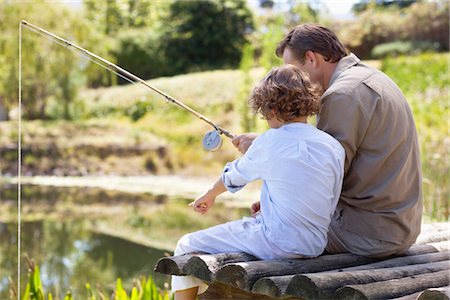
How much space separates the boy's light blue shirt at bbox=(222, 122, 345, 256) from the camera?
265 cm

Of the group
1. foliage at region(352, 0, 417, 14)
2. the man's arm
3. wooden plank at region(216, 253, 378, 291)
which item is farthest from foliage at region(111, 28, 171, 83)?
wooden plank at region(216, 253, 378, 291)

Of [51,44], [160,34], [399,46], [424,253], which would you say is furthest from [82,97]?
[424,253]

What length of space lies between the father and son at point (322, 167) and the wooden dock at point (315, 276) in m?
0.06

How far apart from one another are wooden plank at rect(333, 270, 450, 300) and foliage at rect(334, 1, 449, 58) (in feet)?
54.2

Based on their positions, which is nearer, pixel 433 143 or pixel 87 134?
pixel 433 143

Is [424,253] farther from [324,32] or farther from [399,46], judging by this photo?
[399,46]

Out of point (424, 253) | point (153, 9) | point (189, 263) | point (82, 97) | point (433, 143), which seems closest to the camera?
point (189, 263)

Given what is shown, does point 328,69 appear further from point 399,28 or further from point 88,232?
point 399,28

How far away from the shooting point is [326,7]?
72.0 ft

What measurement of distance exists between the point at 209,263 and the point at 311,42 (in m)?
0.88

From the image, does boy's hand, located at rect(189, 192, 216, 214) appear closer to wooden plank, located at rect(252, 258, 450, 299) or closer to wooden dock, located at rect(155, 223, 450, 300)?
wooden dock, located at rect(155, 223, 450, 300)

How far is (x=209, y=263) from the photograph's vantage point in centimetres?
267

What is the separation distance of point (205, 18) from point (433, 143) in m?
12.5

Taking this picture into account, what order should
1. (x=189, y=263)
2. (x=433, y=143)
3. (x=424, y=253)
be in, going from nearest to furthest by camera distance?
1. (x=189, y=263)
2. (x=424, y=253)
3. (x=433, y=143)
